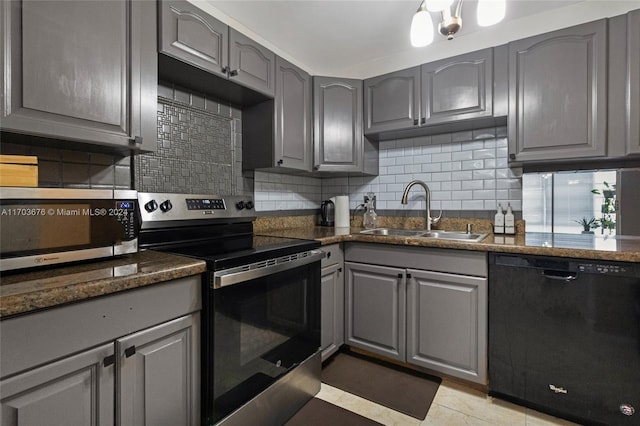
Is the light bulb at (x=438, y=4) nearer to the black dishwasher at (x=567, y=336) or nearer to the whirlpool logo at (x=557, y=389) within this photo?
the black dishwasher at (x=567, y=336)

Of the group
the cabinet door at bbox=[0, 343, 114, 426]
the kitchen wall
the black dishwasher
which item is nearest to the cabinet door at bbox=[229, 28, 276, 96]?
the kitchen wall

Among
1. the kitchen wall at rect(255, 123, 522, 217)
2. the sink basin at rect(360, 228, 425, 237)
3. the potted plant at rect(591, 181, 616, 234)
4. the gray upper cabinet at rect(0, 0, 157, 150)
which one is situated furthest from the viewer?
the sink basin at rect(360, 228, 425, 237)

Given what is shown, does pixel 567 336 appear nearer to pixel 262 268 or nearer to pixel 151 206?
pixel 262 268

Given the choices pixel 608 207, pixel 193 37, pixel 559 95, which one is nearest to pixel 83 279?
pixel 193 37

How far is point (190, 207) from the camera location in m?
1.74

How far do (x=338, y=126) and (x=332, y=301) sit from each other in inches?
54.9

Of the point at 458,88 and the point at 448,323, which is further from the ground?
the point at 458,88

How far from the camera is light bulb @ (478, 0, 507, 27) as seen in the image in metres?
1.18

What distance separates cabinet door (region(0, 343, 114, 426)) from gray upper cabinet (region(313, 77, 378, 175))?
187 cm

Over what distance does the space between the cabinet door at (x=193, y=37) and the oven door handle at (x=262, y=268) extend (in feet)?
3.67

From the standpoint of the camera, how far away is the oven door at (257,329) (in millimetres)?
1198

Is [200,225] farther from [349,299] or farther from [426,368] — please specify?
[426,368]

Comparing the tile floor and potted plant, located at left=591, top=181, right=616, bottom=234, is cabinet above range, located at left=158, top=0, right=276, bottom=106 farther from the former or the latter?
potted plant, located at left=591, top=181, right=616, bottom=234

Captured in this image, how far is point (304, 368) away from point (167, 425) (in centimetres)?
78
